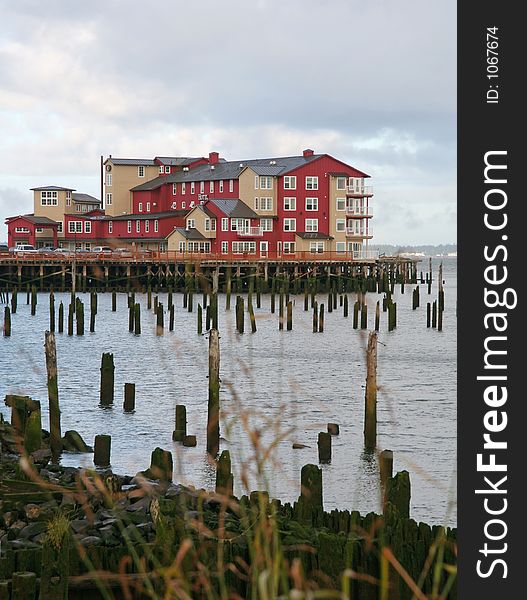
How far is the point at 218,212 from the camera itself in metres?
90.2

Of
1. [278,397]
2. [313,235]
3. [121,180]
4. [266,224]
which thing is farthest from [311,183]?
[278,397]

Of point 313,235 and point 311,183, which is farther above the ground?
point 311,183

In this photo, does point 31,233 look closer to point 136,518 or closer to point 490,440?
point 136,518

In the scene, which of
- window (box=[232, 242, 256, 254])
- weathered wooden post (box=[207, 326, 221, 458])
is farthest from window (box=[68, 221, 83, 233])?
weathered wooden post (box=[207, 326, 221, 458])

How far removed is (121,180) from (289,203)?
2476cm

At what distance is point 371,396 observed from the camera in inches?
904

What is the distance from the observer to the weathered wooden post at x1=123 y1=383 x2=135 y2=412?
94.5 feet

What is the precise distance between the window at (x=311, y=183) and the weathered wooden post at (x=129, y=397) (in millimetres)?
64165

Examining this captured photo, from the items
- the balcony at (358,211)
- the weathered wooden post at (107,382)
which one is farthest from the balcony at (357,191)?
the weathered wooden post at (107,382)

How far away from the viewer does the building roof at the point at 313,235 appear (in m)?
89.4

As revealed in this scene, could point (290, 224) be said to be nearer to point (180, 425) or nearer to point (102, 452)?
point (180, 425)

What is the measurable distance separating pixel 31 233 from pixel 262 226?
95.5 feet

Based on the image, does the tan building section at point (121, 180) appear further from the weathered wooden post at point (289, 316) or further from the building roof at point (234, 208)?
the weathered wooden post at point (289, 316)

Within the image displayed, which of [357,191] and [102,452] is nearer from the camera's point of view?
[102,452]
